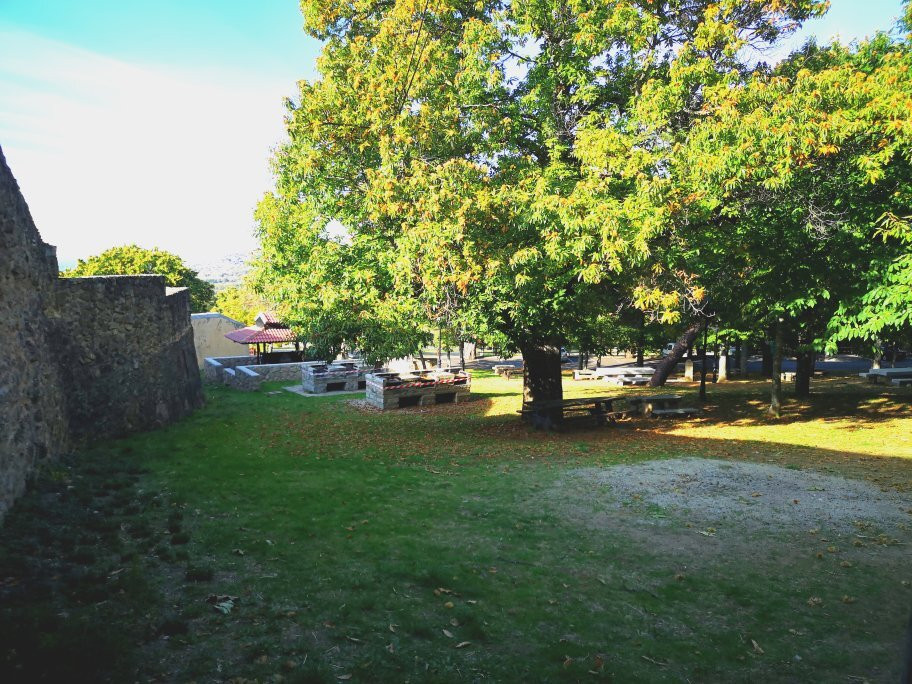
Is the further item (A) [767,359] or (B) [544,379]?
(A) [767,359]

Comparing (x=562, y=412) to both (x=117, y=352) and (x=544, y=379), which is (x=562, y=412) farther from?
(x=117, y=352)

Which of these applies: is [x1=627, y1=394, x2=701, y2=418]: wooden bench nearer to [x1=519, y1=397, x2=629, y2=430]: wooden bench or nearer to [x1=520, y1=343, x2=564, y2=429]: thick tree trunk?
[x1=519, y1=397, x2=629, y2=430]: wooden bench

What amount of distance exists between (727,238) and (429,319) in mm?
7640

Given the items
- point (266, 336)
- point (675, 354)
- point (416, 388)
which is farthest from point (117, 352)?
point (675, 354)

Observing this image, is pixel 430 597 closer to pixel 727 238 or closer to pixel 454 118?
pixel 454 118

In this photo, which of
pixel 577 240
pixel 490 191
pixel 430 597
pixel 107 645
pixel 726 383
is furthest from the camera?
pixel 726 383

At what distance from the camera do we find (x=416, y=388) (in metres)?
19.4

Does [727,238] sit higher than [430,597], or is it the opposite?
[727,238]

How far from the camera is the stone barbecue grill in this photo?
18.7 meters

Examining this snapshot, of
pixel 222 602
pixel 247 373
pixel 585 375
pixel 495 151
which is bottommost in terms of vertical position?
pixel 222 602

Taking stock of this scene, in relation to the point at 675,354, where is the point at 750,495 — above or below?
below

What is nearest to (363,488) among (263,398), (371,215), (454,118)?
(371,215)

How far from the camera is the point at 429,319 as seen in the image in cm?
1160

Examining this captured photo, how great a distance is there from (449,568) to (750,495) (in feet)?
17.7
